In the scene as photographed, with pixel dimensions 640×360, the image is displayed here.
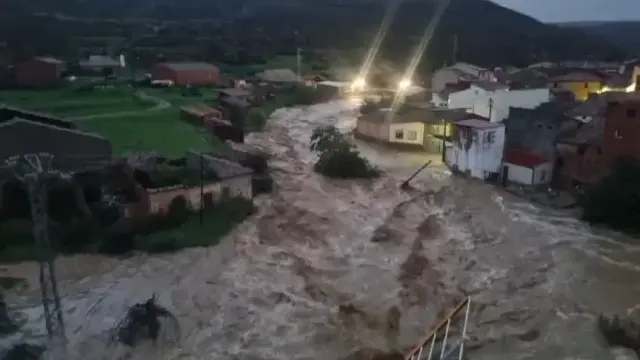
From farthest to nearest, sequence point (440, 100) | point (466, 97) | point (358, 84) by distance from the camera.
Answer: point (358, 84)
point (440, 100)
point (466, 97)

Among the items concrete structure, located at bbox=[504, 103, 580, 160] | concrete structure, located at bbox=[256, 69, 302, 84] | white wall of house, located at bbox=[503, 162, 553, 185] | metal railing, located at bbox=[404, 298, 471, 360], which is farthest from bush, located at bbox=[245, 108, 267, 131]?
metal railing, located at bbox=[404, 298, 471, 360]

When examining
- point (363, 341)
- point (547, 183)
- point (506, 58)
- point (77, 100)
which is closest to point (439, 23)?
point (506, 58)

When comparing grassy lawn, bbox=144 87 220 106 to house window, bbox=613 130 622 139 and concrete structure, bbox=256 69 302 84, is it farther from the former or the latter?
house window, bbox=613 130 622 139

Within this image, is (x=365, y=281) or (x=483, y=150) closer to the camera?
→ (x=365, y=281)

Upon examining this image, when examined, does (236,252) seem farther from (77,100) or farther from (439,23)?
(439,23)

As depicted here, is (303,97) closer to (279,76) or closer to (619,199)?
(279,76)

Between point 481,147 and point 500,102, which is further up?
point 500,102

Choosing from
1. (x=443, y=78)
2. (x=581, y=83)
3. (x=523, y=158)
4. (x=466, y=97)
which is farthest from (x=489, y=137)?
(x=443, y=78)
